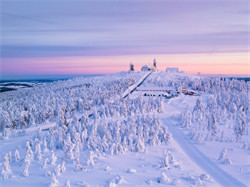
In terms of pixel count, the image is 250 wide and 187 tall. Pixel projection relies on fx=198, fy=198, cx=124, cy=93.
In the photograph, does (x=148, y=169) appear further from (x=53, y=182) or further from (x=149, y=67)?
(x=149, y=67)

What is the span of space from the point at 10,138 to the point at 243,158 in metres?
34.6

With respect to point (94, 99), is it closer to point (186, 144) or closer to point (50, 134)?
point (50, 134)

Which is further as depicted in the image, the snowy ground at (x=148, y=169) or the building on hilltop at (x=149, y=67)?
the building on hilltop at (x=149, y=67)

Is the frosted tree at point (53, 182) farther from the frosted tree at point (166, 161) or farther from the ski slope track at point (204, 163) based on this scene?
the ski slope track at point (204, 163)

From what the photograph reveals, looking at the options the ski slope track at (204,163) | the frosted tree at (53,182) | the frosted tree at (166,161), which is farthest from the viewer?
the frosted tree at (166,161)

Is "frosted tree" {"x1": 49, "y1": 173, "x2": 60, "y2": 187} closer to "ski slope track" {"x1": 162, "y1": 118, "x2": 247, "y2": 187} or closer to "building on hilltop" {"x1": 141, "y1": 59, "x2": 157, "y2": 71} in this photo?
"ski slope track" {"x1": 162, "y1": 118, "x2": 247, "y2": 187}

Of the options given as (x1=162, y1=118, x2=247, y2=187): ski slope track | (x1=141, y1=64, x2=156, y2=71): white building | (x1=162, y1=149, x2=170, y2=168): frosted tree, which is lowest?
(x1=162, y1=118, x2=247, y2=187): ski slope track

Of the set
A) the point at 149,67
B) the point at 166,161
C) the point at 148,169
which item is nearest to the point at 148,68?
the point at 149,67

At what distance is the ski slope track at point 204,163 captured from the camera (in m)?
18.3

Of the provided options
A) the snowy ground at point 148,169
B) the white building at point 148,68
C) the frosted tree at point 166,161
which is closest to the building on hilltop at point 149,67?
the white building at point 148,68

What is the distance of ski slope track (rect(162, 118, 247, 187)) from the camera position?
18327 mm

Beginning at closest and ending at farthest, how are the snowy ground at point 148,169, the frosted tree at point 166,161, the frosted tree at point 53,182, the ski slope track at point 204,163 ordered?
the frosted tree at point 53,182 → the snowy ground at point 148,169 → the ski slope track at point 204,163 → the frosted tree at point 166,161

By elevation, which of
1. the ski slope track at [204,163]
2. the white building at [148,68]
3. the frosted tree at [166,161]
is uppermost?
the white building at [148,68]

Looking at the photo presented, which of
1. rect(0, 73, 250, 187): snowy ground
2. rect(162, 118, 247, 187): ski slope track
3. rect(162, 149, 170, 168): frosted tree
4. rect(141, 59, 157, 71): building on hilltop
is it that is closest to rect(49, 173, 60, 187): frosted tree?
rect(0, 73, 250, 187): snowy ground
